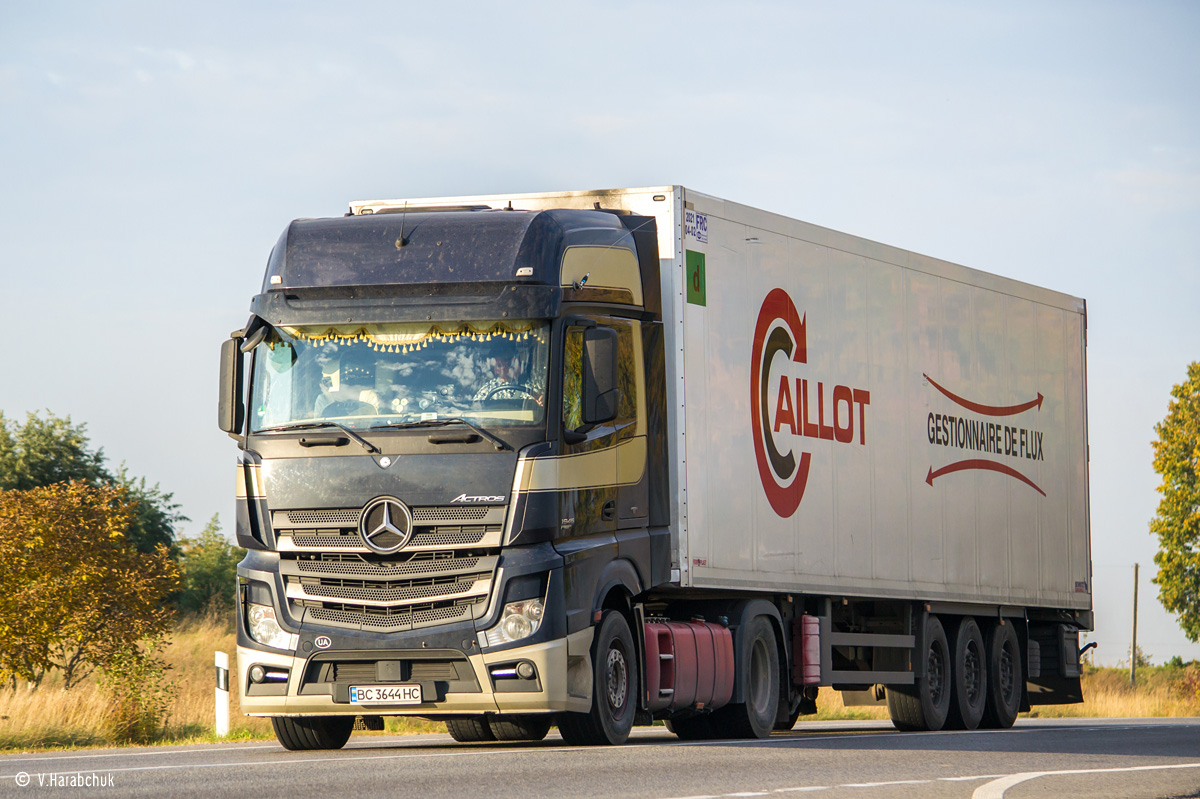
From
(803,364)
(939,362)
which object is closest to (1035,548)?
(939,362)

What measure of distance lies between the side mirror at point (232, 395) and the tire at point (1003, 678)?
10.4 m

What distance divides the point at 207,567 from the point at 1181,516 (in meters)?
33.9

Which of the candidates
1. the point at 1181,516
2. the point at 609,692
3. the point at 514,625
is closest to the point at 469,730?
the point at 609,692

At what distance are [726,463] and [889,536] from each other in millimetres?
3416

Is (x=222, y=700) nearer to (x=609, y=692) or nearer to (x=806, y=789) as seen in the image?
(x=609, y=692)

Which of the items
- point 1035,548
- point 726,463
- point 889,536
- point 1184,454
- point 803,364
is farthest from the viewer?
point 1184,454

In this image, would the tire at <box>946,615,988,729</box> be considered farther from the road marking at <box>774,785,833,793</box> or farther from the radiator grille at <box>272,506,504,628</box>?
the road marking at <box>774,785,833,793</box>

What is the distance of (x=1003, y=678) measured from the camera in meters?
19.7

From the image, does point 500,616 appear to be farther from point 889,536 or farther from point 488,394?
point 889,536

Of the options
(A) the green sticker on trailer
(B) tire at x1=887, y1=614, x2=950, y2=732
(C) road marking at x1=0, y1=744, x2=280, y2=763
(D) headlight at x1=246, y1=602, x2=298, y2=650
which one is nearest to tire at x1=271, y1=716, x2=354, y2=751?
(C) road marking at x1=0, y1=744, x2=280, y2=763

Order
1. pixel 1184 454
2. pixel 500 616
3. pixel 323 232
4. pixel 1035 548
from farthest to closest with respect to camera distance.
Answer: pixel 1184 454 → pixel 1035 548 → pixel 323 232 → pixel 500 616

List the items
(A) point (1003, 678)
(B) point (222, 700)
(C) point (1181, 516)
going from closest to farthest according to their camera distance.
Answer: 1. (B) point (222, 700)
2. (A) point (1003, 678)
3. (C) point (1181, 516)

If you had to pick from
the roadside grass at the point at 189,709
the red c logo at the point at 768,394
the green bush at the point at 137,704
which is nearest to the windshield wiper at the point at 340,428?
the red c logo at the point at 768,394

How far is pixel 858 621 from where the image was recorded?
57.8 ft
